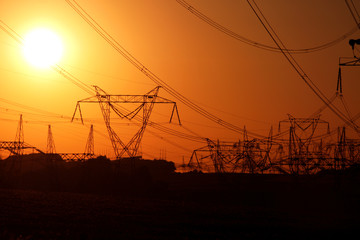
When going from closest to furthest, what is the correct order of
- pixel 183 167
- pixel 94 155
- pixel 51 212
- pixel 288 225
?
pixel 288 225 → pixel 51 212 → pixel 94 155 → pixel 183 167

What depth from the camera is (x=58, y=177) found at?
89.5m

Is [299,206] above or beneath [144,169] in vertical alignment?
beneath

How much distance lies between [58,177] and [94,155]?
7143mm

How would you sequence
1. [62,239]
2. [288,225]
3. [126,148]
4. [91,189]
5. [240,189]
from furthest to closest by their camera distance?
[91,189] < [240,189] < [126,148] < [288,225] < [62,239]

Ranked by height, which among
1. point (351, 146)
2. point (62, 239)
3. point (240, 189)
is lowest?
point (62, 239)

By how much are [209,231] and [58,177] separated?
2407 inches

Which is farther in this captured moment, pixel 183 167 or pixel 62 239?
pixel 183 167

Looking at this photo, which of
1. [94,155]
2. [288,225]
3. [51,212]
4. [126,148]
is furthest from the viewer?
[94,155]

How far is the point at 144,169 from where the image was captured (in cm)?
7831

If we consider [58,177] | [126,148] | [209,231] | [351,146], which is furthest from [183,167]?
[209,231]

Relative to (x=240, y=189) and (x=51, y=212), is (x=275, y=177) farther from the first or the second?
(x=51, y=212)

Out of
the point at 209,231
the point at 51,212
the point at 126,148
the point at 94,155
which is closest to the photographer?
the point at 209,231

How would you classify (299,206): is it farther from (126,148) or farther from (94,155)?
(94,155)

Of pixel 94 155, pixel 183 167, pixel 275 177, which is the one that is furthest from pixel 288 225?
pixel 183 167
